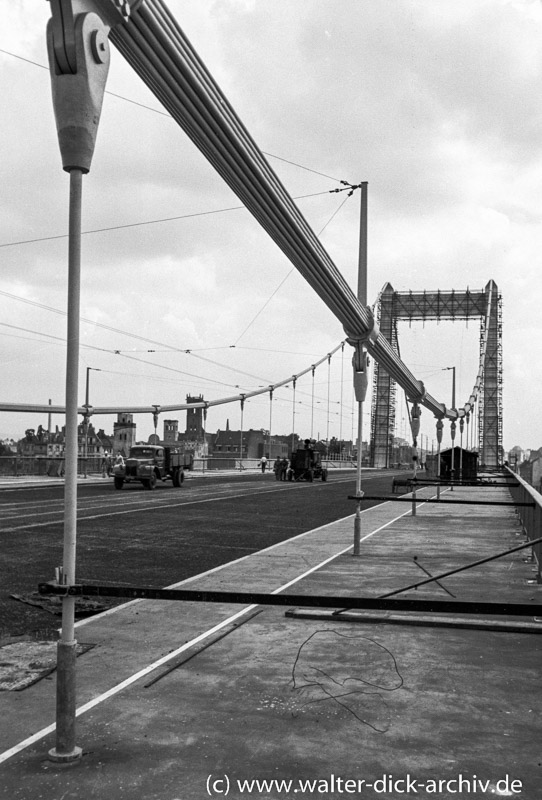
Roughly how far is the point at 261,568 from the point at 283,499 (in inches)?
832

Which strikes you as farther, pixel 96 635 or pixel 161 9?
pixel 96 635

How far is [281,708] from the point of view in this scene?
5.47 meters

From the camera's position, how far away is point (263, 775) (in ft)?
14.1

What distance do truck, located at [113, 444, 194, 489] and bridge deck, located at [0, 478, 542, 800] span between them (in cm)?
3035

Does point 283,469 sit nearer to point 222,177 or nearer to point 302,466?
point 302,466

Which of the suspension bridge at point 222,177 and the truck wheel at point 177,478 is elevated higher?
the suspension bridge at point 222,177

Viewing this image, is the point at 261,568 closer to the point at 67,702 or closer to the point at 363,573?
the point at 363,573

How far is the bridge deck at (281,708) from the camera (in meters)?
4.32

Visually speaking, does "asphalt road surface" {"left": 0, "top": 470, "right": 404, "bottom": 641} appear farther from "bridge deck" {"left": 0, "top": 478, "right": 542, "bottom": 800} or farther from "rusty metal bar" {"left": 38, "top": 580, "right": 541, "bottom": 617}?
"rusty metal bar" {"left": 38, "top": 580, "right": 541, "bottom": 617}

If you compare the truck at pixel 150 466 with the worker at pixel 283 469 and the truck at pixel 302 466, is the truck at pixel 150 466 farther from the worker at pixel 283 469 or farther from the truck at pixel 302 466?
the worker at pixel 283 469

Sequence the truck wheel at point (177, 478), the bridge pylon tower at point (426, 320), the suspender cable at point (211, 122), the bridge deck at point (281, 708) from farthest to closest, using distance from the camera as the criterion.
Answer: the bridge pylon tower at point (426, 320) < the truck wheel at point (177, 478) < the suspender cable at point (211, 122) < the bridge deck at point (281, 708)

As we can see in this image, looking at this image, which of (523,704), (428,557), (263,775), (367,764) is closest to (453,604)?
(367,764)

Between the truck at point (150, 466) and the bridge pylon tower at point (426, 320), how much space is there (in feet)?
220

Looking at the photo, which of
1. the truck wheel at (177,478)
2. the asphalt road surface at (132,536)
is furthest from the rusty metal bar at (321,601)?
the truck wheel at (177,478)
